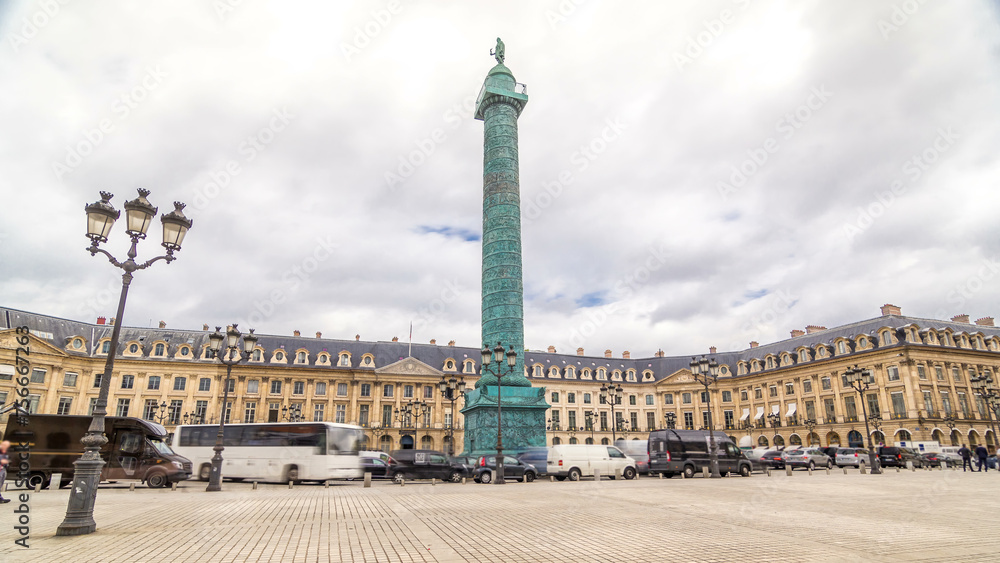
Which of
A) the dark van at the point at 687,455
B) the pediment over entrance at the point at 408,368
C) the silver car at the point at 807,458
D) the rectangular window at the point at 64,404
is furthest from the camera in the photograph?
the pediment over entrance at the point at 408,368

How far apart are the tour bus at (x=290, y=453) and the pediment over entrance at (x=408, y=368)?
123ft

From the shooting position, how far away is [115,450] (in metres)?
19.3

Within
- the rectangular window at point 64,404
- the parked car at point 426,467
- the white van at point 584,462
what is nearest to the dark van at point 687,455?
the white van at point 584,462

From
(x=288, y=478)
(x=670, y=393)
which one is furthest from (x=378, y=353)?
(x=288, y=478)

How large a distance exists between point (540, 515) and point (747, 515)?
360 centimetres

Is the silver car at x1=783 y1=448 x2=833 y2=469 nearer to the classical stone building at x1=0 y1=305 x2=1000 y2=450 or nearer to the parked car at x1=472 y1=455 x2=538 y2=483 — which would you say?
the classical stone building at x1=0 y1=305 x2=1000 y2=450

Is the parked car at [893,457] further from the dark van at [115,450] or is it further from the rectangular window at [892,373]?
the dark van at [115,450]

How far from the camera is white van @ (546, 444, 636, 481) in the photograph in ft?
75.3

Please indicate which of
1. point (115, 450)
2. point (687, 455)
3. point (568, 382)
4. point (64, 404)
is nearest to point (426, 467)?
point (115, 450)

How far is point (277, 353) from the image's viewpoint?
6138cm

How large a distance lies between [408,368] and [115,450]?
44.4 m

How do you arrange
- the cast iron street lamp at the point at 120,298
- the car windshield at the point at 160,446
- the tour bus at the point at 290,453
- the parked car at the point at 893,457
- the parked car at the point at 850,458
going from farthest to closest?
1. the parked car at the point at 850,458
2. the parked car at the point at 893,457
3. the tour bus at the point at 290,453
4. the car windshield at the point at 160,446
5. the cast iron street lamp at the point at 120,298

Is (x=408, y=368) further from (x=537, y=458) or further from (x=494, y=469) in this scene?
(x=494, y=469)

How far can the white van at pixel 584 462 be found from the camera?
2294cm
